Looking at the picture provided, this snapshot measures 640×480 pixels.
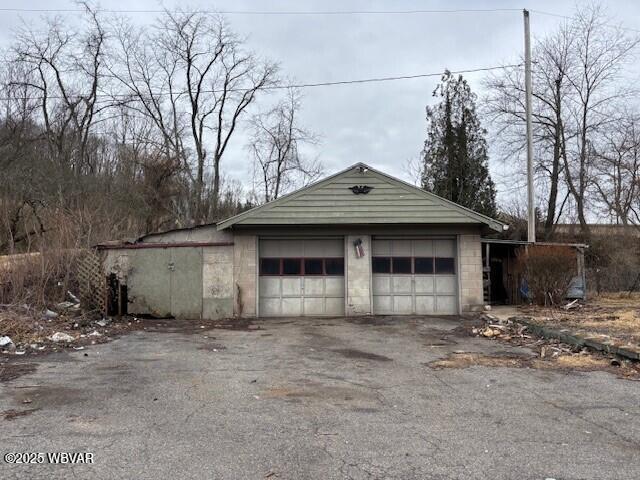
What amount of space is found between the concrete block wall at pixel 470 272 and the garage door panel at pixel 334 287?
370cm

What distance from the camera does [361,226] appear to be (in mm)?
15422

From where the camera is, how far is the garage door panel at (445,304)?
15.8 meters

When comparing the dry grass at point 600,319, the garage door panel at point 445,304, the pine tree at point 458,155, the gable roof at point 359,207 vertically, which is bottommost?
the dry grass at point 600,319

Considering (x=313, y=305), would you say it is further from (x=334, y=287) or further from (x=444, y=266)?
(x=444, y=266)

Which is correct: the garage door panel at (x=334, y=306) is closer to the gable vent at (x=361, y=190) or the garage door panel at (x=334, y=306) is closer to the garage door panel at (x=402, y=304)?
the garage door panel at (x=402, y=304)

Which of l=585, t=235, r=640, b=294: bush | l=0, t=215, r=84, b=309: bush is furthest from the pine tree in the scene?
l=0, t=215, r=84, b=309: bush

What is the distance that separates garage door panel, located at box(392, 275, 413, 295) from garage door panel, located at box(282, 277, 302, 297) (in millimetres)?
2974

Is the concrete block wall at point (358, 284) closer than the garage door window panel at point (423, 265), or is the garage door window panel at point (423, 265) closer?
the concrete block wall at point (358, 284)

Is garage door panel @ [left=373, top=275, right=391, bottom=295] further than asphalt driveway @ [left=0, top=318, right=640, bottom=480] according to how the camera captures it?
Yes

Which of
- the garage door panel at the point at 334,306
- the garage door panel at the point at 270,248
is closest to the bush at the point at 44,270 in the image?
the garage door panel at the point at 270,248

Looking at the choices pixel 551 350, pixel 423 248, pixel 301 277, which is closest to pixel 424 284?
pixel 423 248

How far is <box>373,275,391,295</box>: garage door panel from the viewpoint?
1587cm

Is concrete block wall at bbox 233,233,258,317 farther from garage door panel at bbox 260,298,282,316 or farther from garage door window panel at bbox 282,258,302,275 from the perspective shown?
garage door window panel at bbox 282,258,302,275

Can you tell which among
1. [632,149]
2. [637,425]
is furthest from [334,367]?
[632,149]
